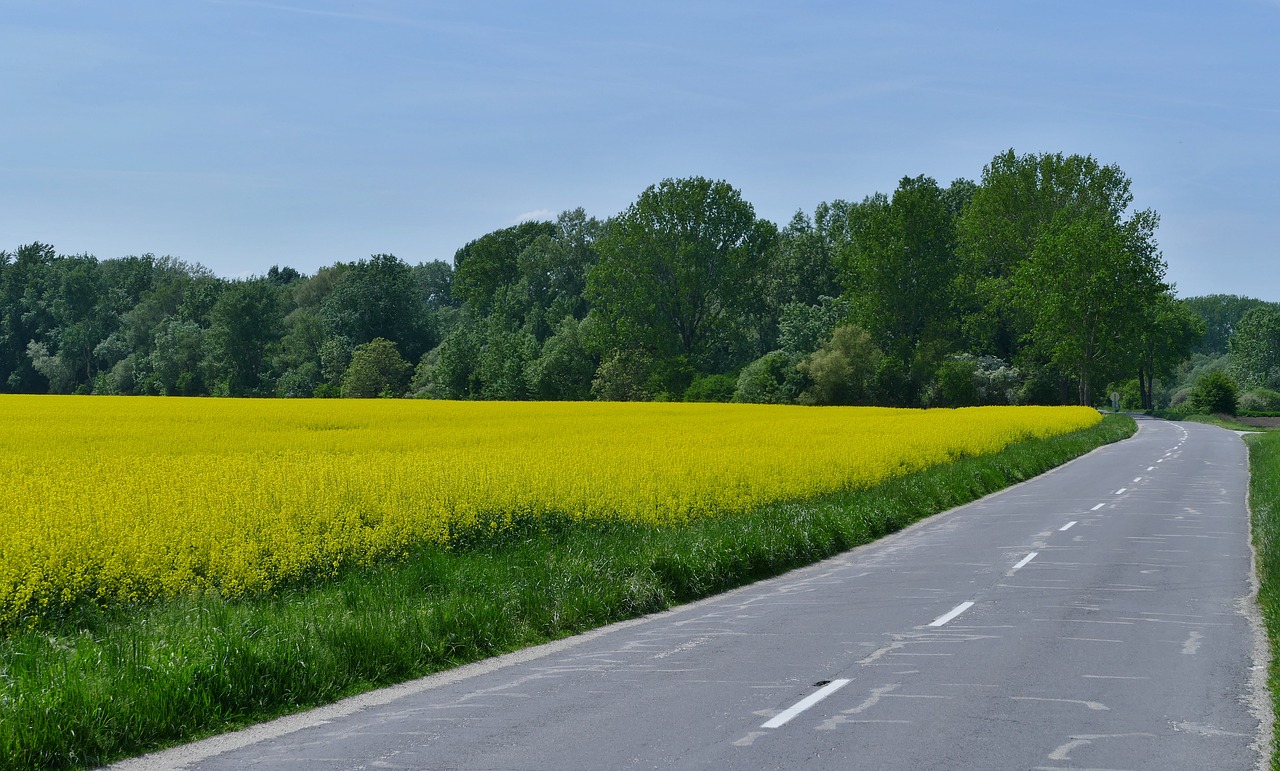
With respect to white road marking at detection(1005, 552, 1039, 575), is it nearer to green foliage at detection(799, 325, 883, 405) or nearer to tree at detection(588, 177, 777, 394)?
green foliage at detection(799, 325, 883, 405)

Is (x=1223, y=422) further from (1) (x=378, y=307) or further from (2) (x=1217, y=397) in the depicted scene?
(1) (x=378, y=307)

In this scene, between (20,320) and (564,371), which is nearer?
(564,371)

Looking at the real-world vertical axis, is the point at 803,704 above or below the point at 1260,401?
below

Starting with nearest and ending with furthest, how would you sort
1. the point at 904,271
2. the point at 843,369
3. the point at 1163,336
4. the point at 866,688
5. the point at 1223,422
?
1. the point at 866,688
2. the point at 1223,422
3. the point at 843,369
4. the point at 904,271
5. the point at 1163,336

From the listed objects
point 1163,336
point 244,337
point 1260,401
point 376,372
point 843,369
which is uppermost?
point 244,337

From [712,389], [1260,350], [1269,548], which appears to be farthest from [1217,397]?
[1269,548]

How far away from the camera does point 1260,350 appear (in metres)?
146

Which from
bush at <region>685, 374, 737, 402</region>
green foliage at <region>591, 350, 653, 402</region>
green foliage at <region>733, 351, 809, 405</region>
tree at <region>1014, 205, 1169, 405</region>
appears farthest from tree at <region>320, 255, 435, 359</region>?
tree at <region>1014, 205, 1169, 405</region>

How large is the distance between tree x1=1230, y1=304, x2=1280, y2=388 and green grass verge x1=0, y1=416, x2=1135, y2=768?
145 m

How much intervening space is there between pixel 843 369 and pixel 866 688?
75.6 meters

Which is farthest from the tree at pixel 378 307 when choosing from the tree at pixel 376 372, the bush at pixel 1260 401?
the bush at pixel 1260 401

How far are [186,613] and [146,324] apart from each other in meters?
128

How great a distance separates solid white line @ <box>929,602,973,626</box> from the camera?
11422 mm

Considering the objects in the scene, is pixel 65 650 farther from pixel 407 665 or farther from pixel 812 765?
pixel 812 765
